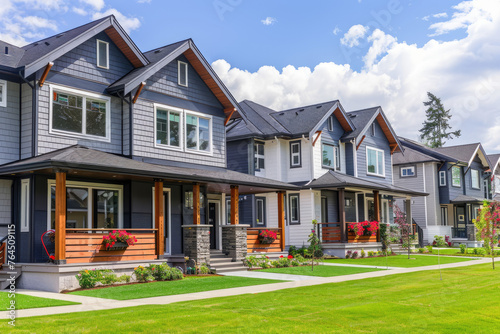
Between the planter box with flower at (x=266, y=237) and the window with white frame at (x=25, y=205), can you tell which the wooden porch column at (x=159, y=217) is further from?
the planter box with flower at (x=266, y=237)

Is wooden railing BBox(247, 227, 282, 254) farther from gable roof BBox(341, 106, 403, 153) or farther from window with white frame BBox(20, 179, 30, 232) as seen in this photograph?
gable roof BBox(341, 106, 403, 153)

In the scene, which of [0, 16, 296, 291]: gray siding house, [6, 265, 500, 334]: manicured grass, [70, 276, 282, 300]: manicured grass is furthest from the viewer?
[0, 16, 296, 291]: gray siding house

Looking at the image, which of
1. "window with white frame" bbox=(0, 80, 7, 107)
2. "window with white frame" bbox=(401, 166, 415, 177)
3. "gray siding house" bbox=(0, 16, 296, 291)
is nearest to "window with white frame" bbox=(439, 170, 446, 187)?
"window with white frame" bbox=(401, 166, 415, 177)

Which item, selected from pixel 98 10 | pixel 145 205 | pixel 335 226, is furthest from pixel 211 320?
pixel 335 226

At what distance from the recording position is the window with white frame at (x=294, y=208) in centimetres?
2772

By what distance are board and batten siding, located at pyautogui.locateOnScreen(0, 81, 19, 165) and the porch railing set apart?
107 ft

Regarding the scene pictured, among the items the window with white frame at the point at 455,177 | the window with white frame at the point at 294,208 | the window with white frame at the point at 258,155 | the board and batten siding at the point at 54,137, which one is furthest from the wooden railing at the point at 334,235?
the window with white frame at the point at 455,177

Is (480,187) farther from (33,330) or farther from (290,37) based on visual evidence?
(33,330)

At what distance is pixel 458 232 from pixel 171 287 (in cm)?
3118

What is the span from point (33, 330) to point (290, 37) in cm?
961

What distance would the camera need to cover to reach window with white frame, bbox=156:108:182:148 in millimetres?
19641

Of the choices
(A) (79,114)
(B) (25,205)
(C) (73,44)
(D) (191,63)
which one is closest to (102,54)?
(C) (73,44)

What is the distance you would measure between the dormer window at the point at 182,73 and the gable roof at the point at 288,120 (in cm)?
696

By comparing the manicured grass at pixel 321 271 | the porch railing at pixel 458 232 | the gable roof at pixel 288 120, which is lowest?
the manicured grass at pixel 321 271
